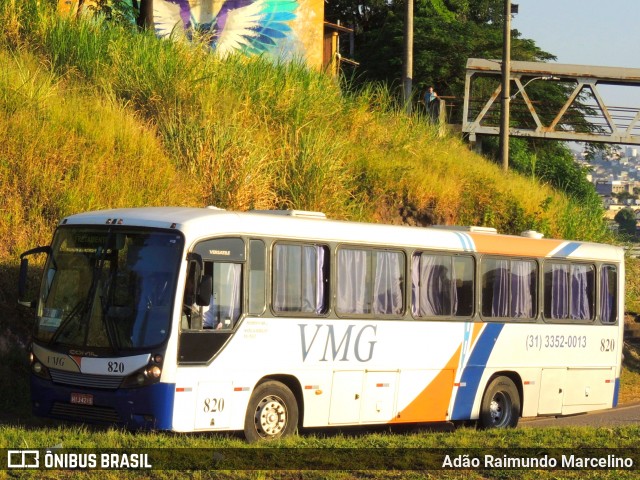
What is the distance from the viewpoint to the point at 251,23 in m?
38.8

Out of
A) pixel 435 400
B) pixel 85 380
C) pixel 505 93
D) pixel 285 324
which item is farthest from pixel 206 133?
pixel 505 93

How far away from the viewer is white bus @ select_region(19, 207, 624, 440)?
12.7 m

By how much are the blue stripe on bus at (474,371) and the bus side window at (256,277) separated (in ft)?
13.6

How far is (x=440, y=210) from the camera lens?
28625 millimetres

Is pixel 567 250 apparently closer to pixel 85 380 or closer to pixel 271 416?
pixel 271 416

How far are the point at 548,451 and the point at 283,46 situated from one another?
93.6 feet

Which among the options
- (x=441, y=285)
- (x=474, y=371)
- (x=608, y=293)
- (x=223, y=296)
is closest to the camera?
(x=223, y=296)

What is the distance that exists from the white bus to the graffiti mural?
21.6 m

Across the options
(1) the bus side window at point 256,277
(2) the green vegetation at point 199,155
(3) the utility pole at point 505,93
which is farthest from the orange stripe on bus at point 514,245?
(3) the utility pole at point 505,93

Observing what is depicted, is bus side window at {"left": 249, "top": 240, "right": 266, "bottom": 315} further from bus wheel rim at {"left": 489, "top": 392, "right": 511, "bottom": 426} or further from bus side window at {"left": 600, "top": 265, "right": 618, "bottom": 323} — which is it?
bus side window at {"left": 600, "top": 265, "right": 618, "bottom": 323}

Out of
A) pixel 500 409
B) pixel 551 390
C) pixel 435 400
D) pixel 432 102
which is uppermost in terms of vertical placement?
pixel 432 102

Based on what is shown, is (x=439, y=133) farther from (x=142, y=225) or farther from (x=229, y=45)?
(x=142, y=225)

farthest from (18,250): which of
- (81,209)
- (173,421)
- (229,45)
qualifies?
(229,45)

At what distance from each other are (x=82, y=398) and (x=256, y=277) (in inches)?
93.2
